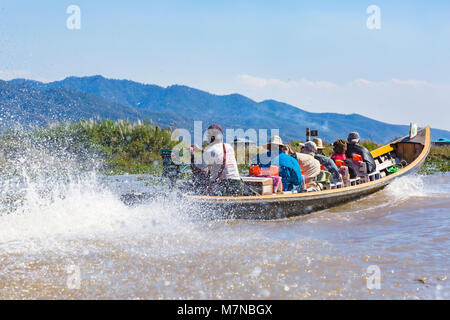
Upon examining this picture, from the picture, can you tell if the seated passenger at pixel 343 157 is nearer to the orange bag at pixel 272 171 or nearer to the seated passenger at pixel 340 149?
the seated passenger at pixel 340 149

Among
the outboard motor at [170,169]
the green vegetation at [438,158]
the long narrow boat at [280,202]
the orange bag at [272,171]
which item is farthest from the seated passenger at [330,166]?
the green vegetation at [438,158]

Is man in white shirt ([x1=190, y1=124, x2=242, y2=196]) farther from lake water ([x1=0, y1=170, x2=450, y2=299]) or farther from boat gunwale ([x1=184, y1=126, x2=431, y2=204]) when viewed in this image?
lake water ([x1=0, y1=170, x2=450, y2=299])

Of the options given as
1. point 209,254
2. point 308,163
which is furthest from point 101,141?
point 209,254

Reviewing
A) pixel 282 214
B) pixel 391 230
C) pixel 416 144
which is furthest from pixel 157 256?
pixel 416 144

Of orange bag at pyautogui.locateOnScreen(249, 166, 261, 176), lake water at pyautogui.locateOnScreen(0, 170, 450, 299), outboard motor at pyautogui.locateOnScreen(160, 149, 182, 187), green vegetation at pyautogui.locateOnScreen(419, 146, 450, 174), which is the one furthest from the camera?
green vegetation at pyautogui.locateOnScreen(419, 146, 450, 174)

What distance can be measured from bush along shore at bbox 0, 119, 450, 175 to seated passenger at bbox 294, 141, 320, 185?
998cm

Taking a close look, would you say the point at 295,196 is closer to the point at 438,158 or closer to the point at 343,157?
the point at 343,157

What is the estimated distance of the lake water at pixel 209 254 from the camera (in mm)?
4441

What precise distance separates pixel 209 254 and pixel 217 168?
2409 millimetres

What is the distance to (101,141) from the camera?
789 inches

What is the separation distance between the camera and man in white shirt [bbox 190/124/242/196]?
7660 millimetres

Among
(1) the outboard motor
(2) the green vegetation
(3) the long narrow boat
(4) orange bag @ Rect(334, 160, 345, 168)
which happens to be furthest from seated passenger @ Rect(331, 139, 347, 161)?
(2) the green vegetation

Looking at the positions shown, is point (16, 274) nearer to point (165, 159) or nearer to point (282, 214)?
point (165, 159)
